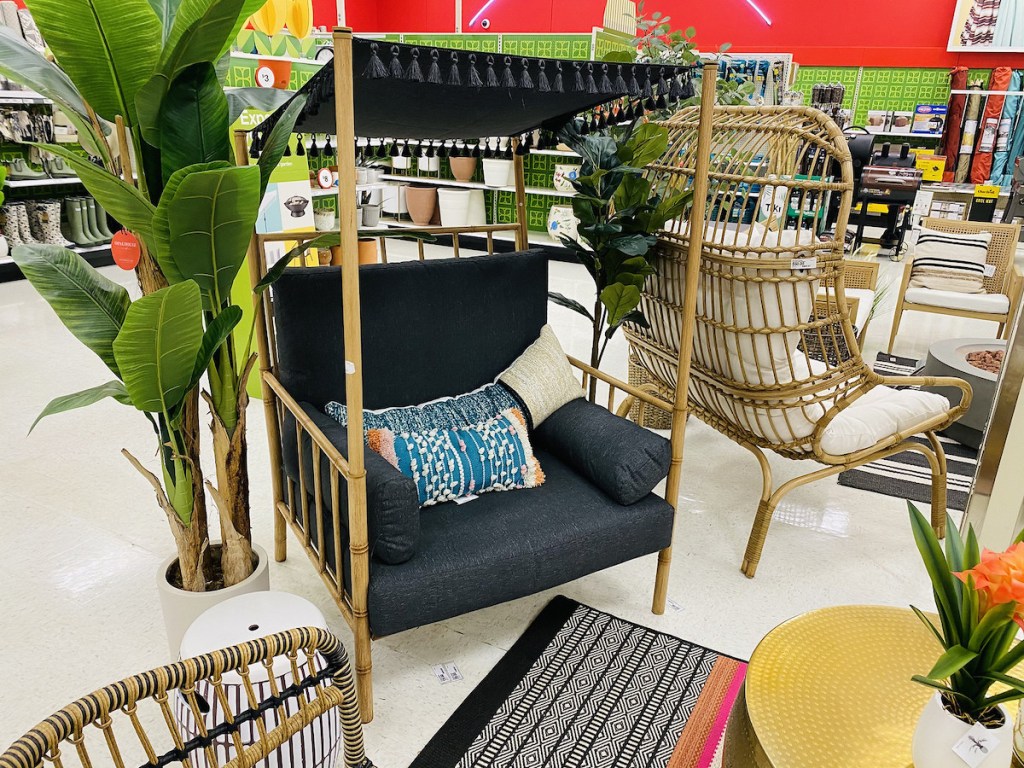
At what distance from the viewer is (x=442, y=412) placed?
2.21m

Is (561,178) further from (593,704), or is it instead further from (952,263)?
(593,704)

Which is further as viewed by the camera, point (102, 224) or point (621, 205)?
point (102, 224)

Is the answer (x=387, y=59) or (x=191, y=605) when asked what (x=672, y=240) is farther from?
(x=191, y=605)

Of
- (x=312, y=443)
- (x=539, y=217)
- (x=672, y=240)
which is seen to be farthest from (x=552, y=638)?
(x=539, y=217)

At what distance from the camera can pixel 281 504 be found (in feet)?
7.92

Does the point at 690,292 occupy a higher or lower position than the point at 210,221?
lower

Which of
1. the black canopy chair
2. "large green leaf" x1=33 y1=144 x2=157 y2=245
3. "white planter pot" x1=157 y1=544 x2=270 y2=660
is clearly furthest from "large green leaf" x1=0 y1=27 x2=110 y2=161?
"white planter pot" x1=157 y1=544 x2=270 y2=660

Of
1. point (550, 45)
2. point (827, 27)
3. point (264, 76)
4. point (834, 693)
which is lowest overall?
point (834, 693)

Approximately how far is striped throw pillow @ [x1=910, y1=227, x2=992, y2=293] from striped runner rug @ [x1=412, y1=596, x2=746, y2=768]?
3.61 meters

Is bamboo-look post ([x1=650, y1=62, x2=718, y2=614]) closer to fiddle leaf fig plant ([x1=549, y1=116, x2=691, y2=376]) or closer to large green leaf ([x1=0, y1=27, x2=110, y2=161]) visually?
fiddle leaf fig plant ([x1=549, y1=116, x2=691, y2=376])

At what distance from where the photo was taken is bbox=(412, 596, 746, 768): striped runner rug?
1.77 m

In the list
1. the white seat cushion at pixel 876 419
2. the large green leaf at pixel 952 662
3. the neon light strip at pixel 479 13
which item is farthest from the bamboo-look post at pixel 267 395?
the neon light strip at pixel 479 13

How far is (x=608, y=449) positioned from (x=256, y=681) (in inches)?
43.4

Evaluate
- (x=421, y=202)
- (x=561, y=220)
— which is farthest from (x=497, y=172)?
(x=421, y=202)
